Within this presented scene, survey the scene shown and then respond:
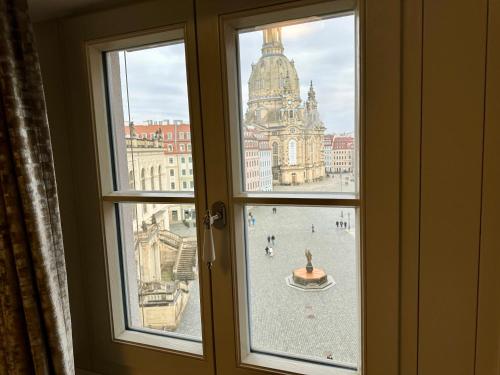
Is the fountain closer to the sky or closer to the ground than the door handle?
closer to the ground

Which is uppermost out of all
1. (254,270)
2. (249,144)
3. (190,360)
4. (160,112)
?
(160,112)

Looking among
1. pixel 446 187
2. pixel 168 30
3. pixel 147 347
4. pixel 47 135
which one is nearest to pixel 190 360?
pixel 147 347

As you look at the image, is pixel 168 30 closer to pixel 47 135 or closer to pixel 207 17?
pixel 207 17

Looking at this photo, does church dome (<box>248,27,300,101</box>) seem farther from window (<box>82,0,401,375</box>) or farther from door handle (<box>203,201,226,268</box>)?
door handle (<box>203,201,226,268</box>)

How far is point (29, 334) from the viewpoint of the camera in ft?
2.97

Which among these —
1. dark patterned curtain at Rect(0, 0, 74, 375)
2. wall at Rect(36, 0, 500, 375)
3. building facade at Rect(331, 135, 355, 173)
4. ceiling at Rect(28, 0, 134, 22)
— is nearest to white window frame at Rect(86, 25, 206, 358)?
ceiling at Rect(28, 0, 134, 22)

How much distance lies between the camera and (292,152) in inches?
39.2

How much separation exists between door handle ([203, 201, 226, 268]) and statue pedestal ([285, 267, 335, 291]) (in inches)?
10.0

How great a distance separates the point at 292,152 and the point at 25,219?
0.74 meters

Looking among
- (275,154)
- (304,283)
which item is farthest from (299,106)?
(304,283)

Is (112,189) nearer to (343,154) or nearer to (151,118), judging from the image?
(151,118)

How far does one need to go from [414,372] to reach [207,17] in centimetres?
110

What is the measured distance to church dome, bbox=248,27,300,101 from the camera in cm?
97

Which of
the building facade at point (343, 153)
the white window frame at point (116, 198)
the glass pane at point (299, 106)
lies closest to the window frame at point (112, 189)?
A: the white window frame at point (116, 198)
